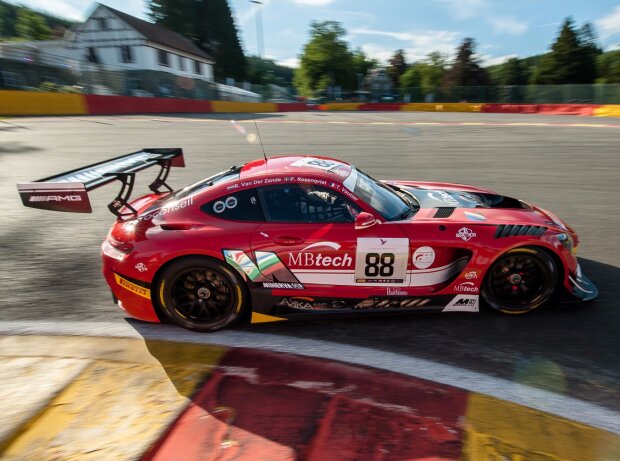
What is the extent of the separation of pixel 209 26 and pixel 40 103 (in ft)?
193

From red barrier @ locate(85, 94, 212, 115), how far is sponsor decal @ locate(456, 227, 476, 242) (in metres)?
24.5

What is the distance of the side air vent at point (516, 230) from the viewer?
3.49 metres

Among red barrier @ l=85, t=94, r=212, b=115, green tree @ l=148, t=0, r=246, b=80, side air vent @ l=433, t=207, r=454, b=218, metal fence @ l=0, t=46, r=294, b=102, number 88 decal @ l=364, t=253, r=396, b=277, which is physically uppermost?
green tree @ l=148, t=0, r=246, b=80

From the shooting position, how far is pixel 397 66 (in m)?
106

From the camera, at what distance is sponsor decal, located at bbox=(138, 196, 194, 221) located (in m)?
3.66

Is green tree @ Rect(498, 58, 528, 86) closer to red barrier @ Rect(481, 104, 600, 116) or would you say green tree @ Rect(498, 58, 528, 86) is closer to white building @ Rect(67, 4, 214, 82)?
red barrier @ Rect(481, 104, 600, 116)

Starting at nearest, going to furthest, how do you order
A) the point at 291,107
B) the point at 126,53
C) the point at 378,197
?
the point at 378,197
the point at 291,107
the point at 126,53

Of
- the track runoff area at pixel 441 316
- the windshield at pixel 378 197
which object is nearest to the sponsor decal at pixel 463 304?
the track runoff area at pixel 441 316

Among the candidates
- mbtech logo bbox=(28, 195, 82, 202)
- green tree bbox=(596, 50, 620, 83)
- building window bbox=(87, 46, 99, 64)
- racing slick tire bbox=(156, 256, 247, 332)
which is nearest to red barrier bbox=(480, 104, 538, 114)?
green tree bbox=(596, 50, 620, 83)

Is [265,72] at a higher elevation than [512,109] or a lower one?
higher

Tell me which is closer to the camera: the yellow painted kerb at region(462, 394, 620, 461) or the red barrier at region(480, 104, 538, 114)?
the yellow painted kerb at region(462, 394, 620, 461)

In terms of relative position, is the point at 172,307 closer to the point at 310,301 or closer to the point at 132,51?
the point at 310,301

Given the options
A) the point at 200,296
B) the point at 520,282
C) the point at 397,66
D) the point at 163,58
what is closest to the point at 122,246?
the point at 200,296

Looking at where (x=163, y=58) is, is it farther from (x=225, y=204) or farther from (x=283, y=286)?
(x=283, y=286)
